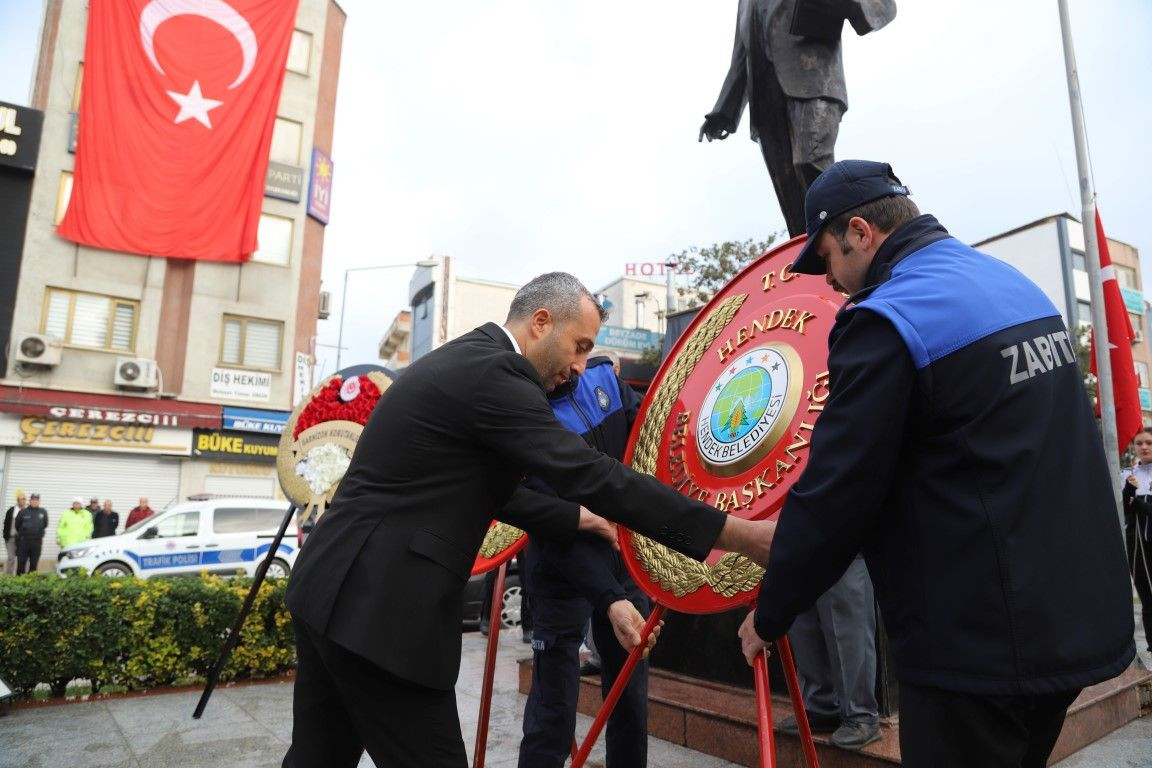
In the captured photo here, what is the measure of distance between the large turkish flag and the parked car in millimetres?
15706

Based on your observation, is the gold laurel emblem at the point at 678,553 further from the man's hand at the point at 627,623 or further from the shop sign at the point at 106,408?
the shop sign at the point at 106,408

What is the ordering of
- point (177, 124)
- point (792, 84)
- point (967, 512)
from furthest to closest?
point (177, 124)
point (792, 84)
point (967, 512)

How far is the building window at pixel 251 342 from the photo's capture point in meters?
22.3

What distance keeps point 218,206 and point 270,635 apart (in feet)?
58.9

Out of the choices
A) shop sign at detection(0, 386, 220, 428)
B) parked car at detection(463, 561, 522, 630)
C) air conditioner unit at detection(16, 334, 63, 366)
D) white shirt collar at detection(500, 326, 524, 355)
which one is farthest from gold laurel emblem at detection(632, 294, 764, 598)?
air conditioner unit at detection(16, 334, 63, 366)

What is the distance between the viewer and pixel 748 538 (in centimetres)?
198

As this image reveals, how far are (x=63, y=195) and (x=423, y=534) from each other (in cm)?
2355

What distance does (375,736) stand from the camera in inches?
74.9

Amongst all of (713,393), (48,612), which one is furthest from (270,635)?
(713,393)

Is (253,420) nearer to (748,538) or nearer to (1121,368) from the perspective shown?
(1121,368)

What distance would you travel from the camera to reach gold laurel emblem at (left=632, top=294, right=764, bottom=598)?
2213mm

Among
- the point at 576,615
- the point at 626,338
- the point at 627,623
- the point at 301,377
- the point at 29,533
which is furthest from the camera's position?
the point at 626,338

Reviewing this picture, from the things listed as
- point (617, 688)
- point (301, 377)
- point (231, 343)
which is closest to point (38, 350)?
point (231, 343)

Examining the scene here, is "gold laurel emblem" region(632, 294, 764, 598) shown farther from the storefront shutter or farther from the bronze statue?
the storefront shutter
